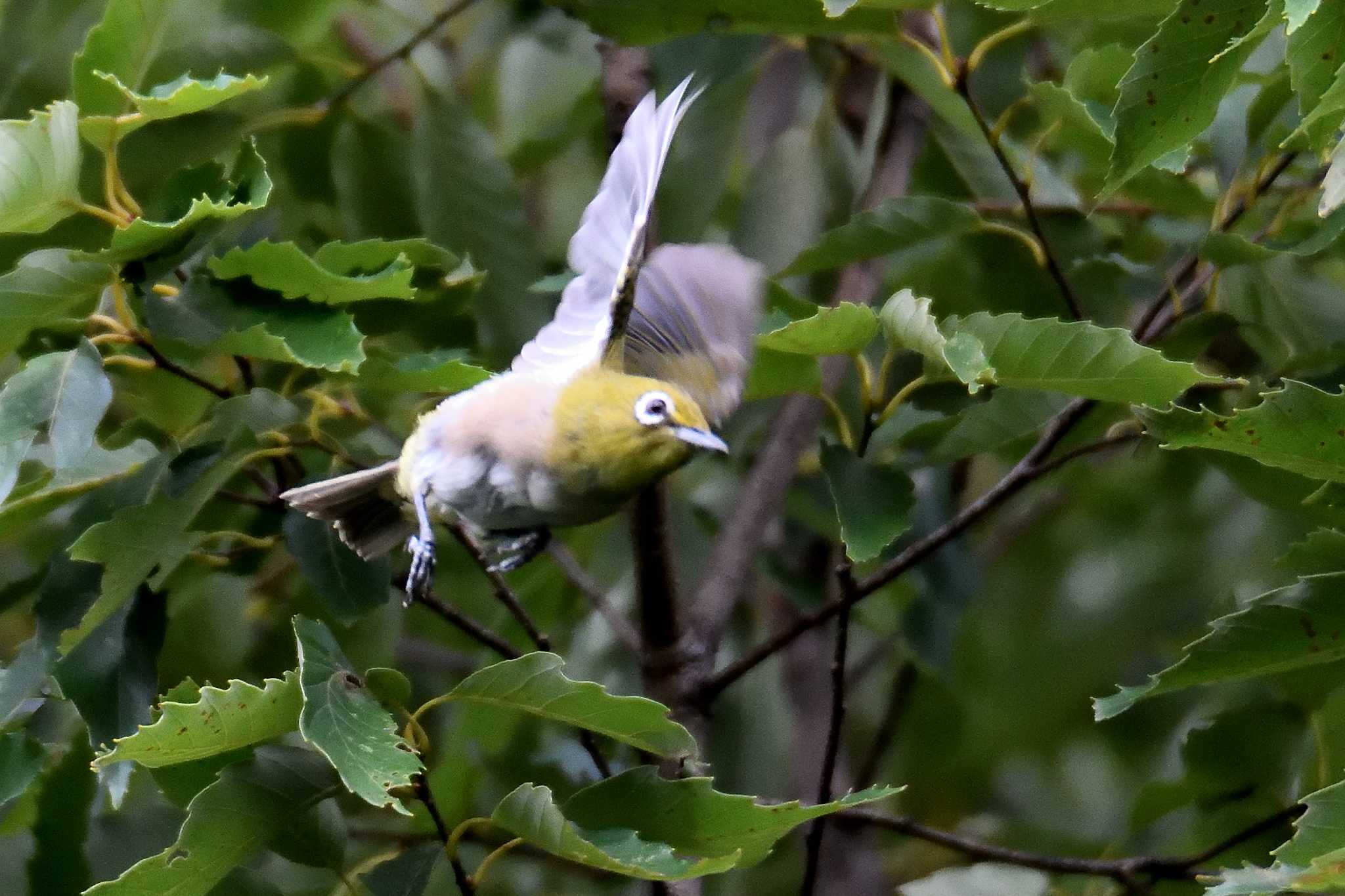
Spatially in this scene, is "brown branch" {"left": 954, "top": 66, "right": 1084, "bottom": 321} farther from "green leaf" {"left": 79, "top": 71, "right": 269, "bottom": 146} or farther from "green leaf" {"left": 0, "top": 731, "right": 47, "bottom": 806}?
"green leaf" {"left": 0, "top": 731, "right": 47, "bottom": 806}

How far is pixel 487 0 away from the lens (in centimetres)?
345

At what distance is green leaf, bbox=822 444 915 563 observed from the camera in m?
1.83

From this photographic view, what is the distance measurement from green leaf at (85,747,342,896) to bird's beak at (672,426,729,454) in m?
0.61

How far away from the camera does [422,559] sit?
2.10m

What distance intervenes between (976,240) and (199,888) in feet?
5.38

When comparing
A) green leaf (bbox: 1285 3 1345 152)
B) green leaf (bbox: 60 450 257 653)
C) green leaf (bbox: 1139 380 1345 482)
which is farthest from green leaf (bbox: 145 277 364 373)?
green leaf (bbox: 1285 3 1345 152)

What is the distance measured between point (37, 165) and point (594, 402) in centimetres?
74

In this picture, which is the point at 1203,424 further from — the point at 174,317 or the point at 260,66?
the point at 260,66

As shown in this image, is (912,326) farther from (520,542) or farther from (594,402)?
(520,542)

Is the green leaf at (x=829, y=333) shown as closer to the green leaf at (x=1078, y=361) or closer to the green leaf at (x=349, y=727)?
the green leaf at (x=1078, y=361)

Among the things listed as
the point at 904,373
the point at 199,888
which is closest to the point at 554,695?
the point at 199,888

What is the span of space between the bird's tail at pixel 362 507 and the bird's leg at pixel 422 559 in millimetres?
95

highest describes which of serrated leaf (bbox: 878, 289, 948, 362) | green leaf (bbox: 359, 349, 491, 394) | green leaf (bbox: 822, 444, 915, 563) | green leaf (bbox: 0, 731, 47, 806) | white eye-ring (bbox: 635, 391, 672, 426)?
serrated leaf (bbox: 878, 289, 948, 362)

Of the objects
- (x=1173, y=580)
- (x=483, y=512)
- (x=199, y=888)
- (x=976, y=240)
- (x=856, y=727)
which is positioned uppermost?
(x=976, y=240)
